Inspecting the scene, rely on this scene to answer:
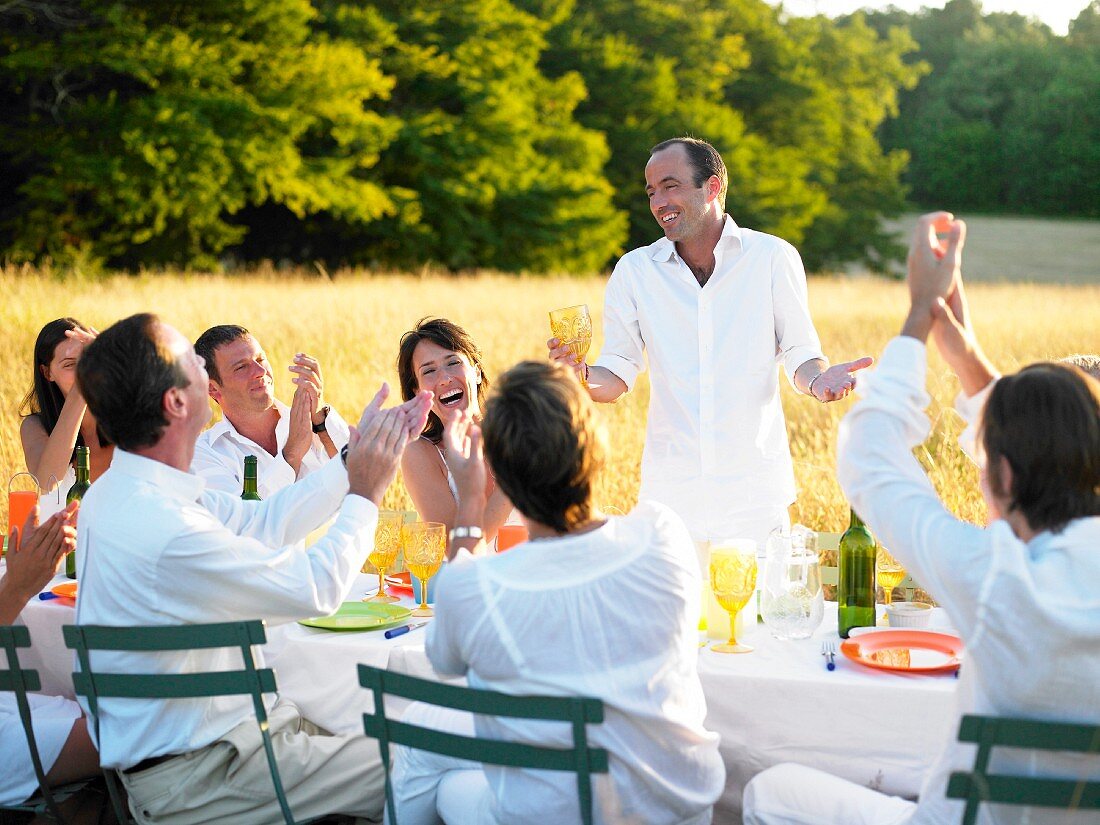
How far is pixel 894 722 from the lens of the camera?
239cm

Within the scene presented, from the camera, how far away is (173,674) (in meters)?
2.30

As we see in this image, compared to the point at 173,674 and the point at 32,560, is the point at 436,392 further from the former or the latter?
the point at 173,674

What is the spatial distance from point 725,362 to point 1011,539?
232cm

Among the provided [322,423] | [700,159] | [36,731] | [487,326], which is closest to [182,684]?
[36,731]

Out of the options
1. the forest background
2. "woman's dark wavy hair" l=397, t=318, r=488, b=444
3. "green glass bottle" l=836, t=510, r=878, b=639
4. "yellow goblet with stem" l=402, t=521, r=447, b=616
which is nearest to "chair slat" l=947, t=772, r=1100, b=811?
"green glass bottle" l=836, t=510, r=878, b=639

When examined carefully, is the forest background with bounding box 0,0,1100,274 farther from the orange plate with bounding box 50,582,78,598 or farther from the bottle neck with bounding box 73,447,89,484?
the orange plate with bounding box 50,582,78,598

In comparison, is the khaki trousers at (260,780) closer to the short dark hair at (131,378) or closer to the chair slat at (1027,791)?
the short dark hair at (131,378)

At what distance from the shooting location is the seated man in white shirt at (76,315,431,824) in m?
2.34

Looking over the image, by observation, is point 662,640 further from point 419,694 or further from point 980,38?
point 980,38

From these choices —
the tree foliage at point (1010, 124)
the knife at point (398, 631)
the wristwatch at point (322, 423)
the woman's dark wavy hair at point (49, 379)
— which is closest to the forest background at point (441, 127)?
the tree foliage at point (1010, 124)

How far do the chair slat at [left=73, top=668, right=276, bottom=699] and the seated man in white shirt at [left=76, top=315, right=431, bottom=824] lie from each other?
3.8 inches

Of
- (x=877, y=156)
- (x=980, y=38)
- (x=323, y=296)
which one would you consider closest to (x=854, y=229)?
(x=877, y=156)

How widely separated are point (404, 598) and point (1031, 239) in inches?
1727

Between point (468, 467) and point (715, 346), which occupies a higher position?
point (715, 346)
